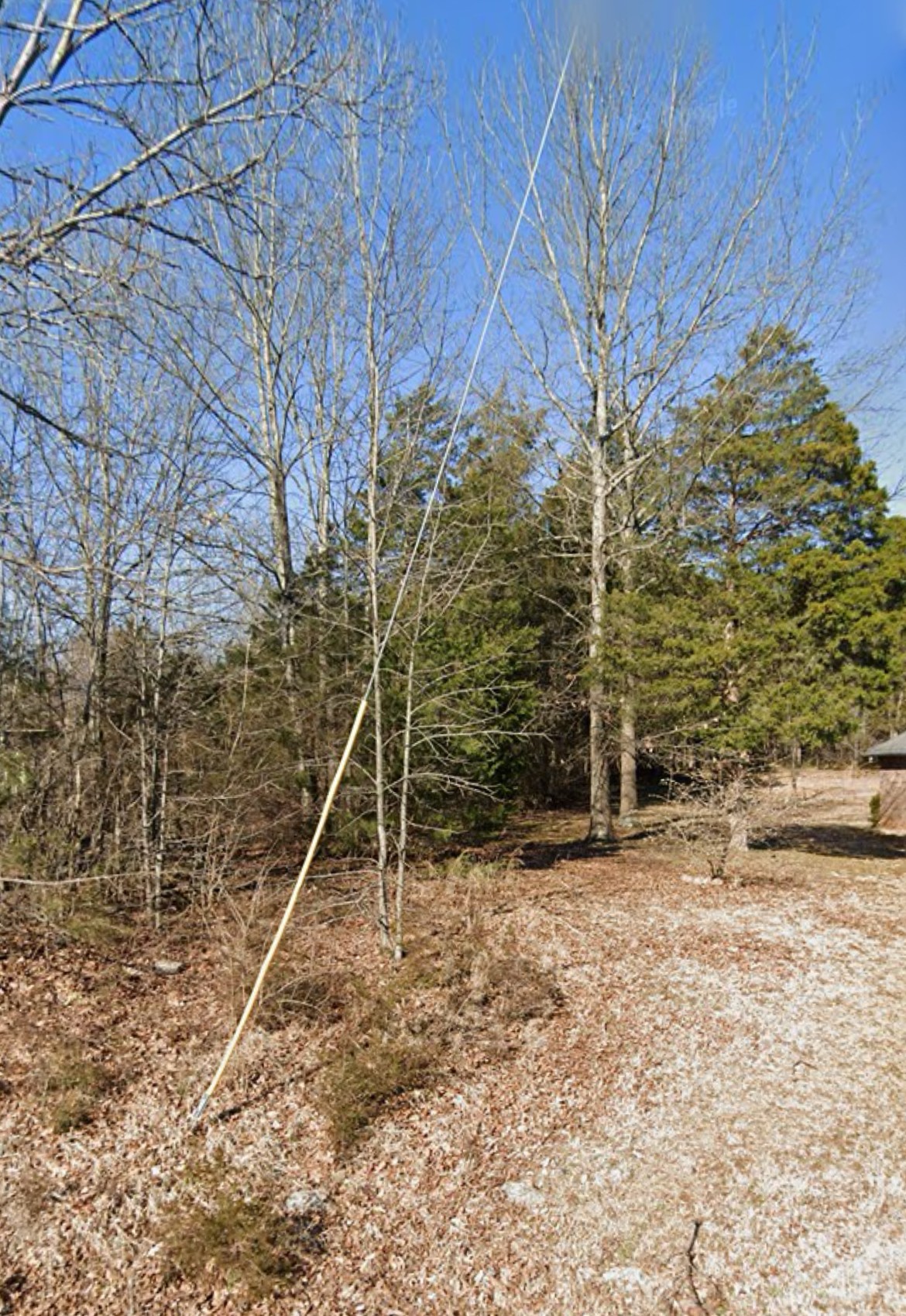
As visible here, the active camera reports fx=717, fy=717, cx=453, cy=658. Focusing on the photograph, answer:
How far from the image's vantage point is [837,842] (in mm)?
12156

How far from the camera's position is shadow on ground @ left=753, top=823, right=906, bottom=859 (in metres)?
11.2

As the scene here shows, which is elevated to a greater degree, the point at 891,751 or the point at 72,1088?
the point at 891,751

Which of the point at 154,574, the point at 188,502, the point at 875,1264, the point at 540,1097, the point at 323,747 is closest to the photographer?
the point at 875,1264

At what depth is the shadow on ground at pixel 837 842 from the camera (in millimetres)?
11172

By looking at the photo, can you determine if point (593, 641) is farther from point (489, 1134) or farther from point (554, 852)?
point (489, 1134)

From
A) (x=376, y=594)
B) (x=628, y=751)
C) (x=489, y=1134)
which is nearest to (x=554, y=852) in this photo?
(x=628, y=751)

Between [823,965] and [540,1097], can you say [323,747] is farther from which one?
[823,965]

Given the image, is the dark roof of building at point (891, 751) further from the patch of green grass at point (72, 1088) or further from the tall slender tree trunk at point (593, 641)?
the patch of green grass at point (72, 1088)

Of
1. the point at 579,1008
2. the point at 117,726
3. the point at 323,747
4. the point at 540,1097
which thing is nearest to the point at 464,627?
the point at 323,747

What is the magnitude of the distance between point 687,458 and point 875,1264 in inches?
426

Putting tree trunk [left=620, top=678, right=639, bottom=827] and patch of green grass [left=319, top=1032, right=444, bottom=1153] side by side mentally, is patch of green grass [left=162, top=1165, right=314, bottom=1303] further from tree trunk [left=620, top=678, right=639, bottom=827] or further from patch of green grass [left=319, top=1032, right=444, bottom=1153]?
tree trunk [left=620, top=678, right=639, bottom=827]

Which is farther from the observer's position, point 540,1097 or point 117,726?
point 117,726

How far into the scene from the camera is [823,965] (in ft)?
20.1

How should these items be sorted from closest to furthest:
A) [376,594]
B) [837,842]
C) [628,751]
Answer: [376,594]
[628,751]
[837,842]
